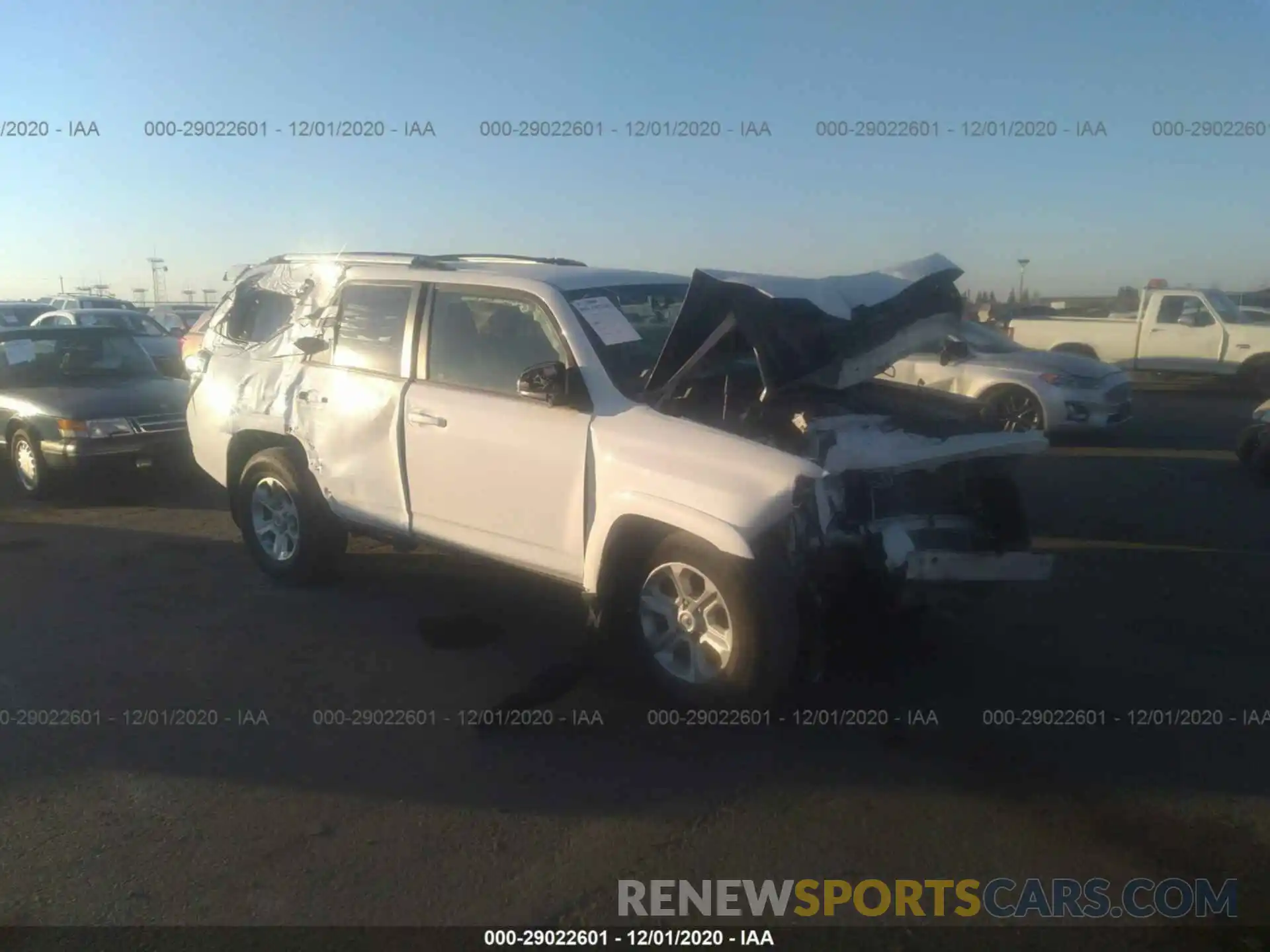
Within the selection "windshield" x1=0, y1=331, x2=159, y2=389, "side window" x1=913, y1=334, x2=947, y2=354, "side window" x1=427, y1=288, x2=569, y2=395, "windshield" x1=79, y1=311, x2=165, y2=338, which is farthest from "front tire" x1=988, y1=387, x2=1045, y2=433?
"windshield" x1=79, y1=311, x2=165, y2=338

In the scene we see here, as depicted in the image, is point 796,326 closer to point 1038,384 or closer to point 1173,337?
point 1038,384

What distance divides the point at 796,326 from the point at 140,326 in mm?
16982

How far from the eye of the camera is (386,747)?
14.6ft

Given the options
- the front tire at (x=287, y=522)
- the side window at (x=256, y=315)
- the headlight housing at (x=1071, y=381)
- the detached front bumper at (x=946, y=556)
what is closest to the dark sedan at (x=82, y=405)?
the side window at (x=256, y=315)

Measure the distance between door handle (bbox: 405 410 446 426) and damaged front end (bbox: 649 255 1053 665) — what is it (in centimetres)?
125

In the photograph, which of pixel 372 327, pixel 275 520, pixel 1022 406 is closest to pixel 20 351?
pixel 275 520

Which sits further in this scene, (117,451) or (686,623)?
(117,451)

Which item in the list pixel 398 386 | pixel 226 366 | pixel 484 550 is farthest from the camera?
pixel 226 366

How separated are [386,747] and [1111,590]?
14.9ft

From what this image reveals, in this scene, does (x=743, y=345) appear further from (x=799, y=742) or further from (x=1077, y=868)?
(x=1077, y=868)

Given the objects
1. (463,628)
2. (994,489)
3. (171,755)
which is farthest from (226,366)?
(994,489)

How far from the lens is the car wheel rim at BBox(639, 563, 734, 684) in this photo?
4.54m

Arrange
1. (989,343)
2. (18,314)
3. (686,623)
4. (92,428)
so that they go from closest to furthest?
(686,623) < (92,428) < (989,343) < (18,314)

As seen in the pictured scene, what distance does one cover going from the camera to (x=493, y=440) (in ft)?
17.3
